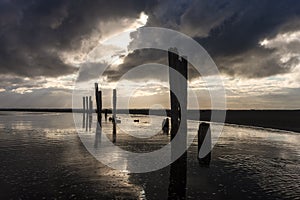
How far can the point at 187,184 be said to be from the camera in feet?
31.1

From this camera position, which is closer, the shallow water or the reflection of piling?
the shallow water

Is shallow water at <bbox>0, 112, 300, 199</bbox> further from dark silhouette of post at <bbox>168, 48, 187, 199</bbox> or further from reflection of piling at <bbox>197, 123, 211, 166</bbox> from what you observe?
dark silhouette of post at <bbox>168, 48, 187, 199</bbox>

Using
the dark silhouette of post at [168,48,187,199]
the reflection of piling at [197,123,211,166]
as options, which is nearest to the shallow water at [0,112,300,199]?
the reflection of piling at [197,123,211,166]

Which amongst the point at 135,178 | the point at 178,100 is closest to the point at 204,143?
the point at 178,100

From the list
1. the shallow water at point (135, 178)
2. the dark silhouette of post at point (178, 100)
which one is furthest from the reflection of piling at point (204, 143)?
the dark silhouette of post at point (178, 100)

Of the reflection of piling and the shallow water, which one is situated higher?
the reflection of piling

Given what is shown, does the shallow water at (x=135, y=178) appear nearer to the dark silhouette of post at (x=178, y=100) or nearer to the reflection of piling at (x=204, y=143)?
the reflection of piling at (x=204, y=143)

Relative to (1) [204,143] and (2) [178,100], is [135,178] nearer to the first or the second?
(2) [178,100]

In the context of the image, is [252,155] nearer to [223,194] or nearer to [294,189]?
[294,189]

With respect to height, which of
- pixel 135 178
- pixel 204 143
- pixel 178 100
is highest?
→ pixel 178 100

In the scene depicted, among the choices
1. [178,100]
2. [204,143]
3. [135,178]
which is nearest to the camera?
[135,178]

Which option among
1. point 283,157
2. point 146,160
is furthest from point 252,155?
point 146,160

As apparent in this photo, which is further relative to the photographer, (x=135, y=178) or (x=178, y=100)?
(x=178, y=100)

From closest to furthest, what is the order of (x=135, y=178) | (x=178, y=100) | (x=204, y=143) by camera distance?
1. (x=135, y=178)
2. (x=178, y=100)
3. (x=204, y=143)
